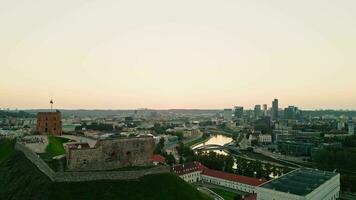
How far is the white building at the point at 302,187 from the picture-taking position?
138 ft

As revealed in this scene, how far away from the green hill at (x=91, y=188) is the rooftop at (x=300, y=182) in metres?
14.8

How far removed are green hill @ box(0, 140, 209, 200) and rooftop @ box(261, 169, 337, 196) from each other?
14.8m

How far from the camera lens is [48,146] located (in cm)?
4000

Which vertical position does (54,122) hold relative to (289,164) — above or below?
above

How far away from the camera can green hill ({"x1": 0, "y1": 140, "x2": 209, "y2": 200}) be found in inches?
1123

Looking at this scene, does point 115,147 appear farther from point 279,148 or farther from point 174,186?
point 279,148

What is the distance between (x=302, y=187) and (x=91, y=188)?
28.0 metres

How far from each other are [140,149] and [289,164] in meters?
63.9

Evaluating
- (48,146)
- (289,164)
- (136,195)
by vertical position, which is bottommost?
(289,164)

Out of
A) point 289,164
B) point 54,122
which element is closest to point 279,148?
point 289,164

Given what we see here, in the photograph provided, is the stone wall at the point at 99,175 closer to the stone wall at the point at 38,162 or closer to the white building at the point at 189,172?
the stone wall at the point at 38,162

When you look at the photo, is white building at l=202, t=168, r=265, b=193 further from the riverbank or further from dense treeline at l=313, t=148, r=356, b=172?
the riverbank

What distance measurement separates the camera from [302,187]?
4441 centimetres

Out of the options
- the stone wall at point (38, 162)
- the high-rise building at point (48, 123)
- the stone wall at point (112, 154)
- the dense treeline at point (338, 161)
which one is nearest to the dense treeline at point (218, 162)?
the dense treeline at point (338, 161)
